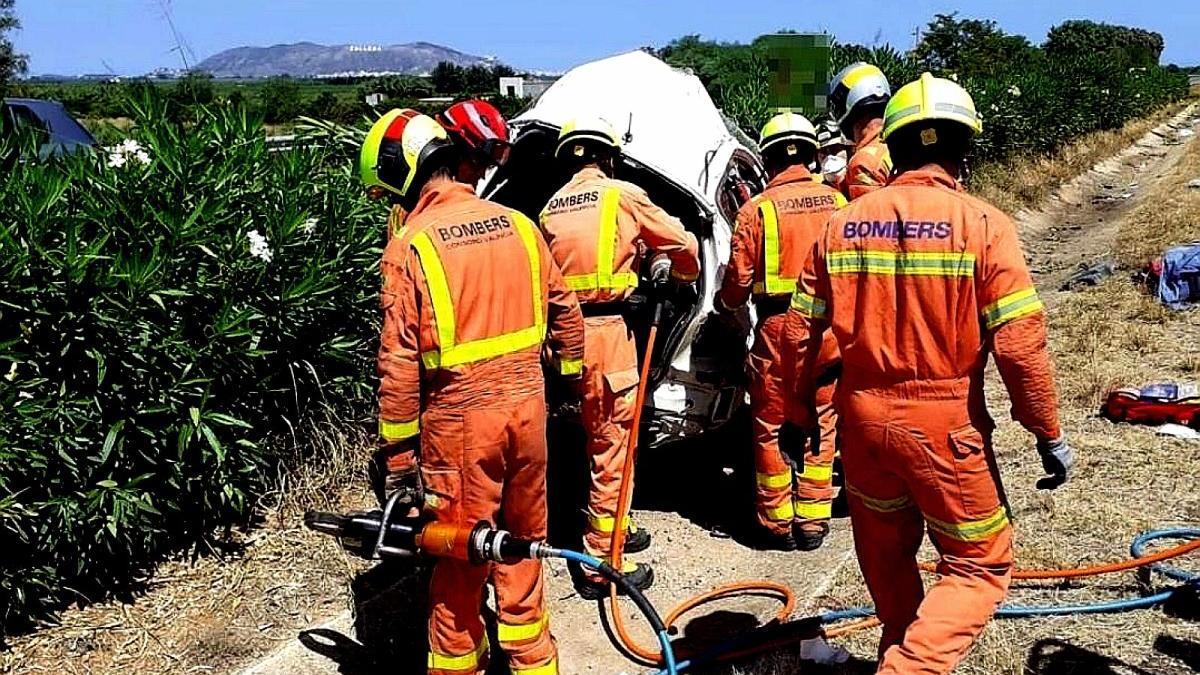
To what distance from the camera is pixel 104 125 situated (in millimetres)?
5125

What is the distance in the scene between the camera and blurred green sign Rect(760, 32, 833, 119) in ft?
20.3

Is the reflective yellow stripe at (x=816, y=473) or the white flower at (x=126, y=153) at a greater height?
the white flower at (x=126, y=153)

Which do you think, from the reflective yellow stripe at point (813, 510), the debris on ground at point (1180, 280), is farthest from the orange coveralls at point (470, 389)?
the debris on ground at point (1180, 280)

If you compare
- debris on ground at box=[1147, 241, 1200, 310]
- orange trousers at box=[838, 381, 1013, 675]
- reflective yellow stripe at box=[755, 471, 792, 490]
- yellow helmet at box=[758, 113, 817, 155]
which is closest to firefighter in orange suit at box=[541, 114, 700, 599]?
yellow helmet at box=[758, 113, 817, 155]

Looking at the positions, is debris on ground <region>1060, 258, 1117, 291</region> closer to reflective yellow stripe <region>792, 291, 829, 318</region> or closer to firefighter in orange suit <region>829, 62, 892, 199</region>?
firefighter in orange suit <region>829, 62, 892, 199</region>

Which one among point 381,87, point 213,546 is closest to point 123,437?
point 213,546

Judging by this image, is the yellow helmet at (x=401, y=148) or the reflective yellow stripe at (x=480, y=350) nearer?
the reflective yellow stripe at (x=480, y=350)

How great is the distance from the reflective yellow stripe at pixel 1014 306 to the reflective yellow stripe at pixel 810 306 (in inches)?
21.0

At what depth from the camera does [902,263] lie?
324 cm

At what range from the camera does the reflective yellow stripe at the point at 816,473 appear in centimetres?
531

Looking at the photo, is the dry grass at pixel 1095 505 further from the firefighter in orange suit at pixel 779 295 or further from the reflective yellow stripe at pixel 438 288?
the reflective yellow stripe at pixel 438 288

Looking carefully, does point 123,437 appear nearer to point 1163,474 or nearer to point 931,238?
point 931,238

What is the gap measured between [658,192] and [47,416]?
3.01 m

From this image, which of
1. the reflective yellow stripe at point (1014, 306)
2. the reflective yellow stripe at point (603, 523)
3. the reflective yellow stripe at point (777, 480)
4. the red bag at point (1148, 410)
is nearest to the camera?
the reflective yellow stripe at point (1014, 306)
